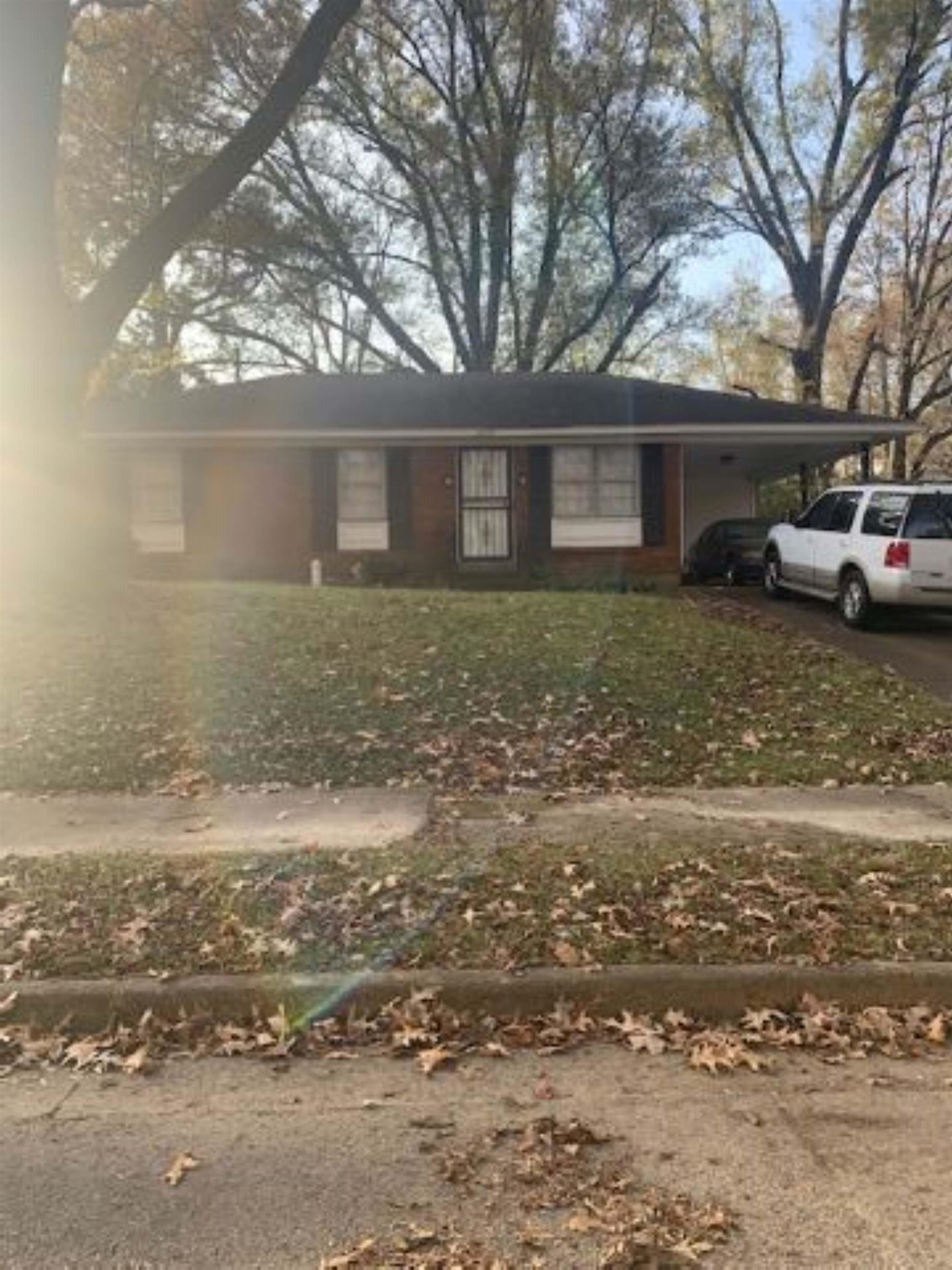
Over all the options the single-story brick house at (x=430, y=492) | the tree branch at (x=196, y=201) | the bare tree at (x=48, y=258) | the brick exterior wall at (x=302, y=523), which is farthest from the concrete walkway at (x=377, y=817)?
the brick exterior wall at (x=302, y=523)

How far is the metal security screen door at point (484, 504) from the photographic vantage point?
23062 millimetres

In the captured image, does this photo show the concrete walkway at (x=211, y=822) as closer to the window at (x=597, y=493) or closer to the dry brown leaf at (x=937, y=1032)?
the dry brown leaf at (x=937, y=1032)

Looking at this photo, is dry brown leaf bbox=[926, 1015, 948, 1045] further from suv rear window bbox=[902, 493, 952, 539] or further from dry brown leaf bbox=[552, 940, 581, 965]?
suv rear window bbox=[902, 493, 952, 539]

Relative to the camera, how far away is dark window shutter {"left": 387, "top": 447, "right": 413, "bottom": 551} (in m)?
22.9

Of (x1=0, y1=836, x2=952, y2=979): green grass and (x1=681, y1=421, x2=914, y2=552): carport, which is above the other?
(x1=681, y1=421, x2=914, y2=552): carport

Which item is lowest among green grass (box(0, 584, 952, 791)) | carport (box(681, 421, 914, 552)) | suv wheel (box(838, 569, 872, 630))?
green grass (box(0, 584, 952, 791))

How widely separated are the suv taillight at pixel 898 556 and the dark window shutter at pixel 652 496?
7.75 m

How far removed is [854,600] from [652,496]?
731cm

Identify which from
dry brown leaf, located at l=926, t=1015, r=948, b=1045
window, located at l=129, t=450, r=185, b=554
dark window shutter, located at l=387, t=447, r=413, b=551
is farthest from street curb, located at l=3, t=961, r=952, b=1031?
window, located at l=129, t=450, r=185, b=554

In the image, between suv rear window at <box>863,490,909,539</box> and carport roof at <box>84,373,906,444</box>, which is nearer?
suv rear window at <box>863,490,909,539</box>

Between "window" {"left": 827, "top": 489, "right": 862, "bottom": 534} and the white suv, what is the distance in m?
0.01

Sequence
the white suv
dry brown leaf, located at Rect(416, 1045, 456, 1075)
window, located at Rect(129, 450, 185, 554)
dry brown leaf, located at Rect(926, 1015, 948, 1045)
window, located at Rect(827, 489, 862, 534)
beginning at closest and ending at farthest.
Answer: dry brown leaf, located at Rect(416, 1045, 456, 1075) < dry brown leaf, located at Rect(926, 1015, 948, 1045) < the white suv < window, located at Rect(827, 489, 862, 534) < window, located at Rect(129, 450, 185, 554)

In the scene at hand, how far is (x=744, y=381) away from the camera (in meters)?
50.6

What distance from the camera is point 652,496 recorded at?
904 inches
